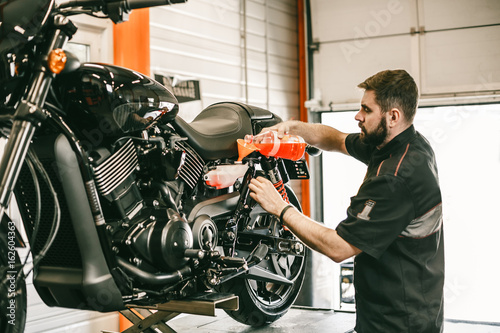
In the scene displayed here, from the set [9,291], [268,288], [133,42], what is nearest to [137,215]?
[9,291]

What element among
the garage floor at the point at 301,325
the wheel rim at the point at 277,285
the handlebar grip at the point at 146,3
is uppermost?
the handlebar grip at the point at 146,3

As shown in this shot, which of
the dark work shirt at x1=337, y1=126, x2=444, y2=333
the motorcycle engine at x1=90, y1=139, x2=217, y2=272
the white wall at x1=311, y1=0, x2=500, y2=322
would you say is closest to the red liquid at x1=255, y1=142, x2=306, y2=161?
the dark work shirt at x1=337, y1=126, x2=444, y2=333

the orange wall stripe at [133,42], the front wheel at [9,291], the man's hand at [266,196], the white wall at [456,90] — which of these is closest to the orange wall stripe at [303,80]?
the white wall at [456,90]

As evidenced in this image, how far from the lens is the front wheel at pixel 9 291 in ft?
6.39

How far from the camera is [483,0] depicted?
5.45m

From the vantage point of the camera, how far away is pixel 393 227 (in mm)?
2303

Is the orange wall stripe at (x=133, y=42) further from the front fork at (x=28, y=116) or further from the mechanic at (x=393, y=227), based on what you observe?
the front fork at (x=28, y=116)

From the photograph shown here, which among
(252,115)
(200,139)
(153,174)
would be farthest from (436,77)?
(153,174)

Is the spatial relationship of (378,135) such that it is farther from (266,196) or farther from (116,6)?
(116,6)

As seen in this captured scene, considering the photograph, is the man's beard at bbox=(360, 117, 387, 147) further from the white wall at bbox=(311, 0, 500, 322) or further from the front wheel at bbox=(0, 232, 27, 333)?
the white wall at bbox=(311, 0, 500, 322)

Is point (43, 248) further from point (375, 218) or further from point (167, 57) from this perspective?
point (167, 57)

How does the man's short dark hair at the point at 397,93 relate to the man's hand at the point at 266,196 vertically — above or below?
above

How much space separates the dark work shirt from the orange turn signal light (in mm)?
1259

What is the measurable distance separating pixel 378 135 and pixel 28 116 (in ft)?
4.75
